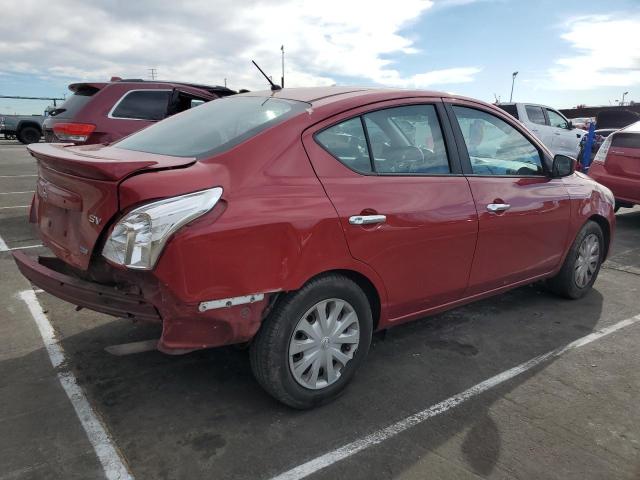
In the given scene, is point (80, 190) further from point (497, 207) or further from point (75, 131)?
point (75, 131)

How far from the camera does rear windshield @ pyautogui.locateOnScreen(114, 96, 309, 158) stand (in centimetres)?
272

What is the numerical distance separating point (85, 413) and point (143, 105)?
512 centimetres

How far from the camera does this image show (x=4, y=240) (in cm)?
598

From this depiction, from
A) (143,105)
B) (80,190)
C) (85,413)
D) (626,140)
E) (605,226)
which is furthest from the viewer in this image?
(626,140)

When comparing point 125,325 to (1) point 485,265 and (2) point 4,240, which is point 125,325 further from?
(2) point 4,240

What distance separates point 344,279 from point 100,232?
123cm

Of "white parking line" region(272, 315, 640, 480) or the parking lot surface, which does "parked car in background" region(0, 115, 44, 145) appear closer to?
the parking lot surface

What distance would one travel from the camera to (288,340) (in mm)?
2570

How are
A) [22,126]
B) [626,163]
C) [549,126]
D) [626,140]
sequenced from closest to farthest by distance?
[626,163]
[626,140]
[549,126]
[22,126]

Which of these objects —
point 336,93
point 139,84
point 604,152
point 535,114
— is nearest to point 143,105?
point 139,84

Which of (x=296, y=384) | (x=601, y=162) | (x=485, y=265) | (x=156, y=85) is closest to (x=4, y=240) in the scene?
(x=156, y=85)

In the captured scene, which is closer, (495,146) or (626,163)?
(495,146)

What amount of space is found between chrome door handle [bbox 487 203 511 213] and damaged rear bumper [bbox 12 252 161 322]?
88.5 inches

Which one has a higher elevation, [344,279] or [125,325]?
[344,279]
